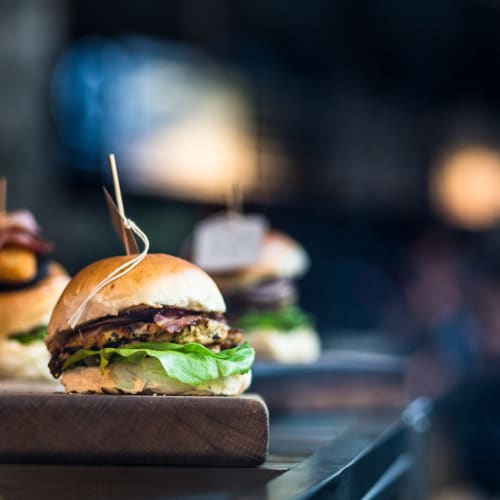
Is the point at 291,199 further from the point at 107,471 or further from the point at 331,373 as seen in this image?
the point at 107,471

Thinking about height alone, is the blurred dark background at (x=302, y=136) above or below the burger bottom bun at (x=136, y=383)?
above

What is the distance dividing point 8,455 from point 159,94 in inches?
303

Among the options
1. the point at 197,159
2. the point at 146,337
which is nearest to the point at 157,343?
the point at 146,337

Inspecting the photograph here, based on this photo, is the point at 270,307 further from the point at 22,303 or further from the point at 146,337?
the point at 146,337

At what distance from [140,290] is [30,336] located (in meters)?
1.13

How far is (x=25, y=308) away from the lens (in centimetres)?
340

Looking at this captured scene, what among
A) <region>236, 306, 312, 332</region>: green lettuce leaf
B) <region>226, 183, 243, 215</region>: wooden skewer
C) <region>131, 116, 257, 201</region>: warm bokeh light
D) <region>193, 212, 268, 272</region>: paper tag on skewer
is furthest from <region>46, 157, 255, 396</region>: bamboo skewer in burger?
<region>131, 116, 257, 201</region>: warm bokeh light

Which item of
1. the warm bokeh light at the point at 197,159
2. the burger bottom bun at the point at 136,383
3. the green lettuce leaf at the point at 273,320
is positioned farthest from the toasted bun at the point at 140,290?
the warm bokeh light at the point at 197,159

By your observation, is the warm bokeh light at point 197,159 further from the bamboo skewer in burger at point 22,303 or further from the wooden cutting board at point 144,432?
the wooden cutting board at point 144,432

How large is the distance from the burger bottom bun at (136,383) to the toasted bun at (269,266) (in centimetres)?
238

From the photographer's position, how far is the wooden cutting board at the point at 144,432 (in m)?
2.20

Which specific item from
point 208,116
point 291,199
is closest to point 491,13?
point 291,199

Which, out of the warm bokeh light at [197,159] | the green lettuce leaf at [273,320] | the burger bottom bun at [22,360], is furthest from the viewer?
the warm bokeh light at [197,159]

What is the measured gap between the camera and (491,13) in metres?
12.5
